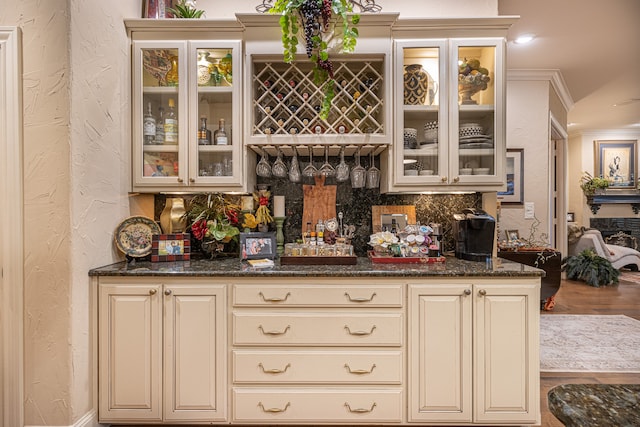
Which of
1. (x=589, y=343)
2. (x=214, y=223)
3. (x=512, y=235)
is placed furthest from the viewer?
(x=512, y=235)

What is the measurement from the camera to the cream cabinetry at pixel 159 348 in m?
1.85

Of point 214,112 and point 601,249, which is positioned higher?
point 214,112

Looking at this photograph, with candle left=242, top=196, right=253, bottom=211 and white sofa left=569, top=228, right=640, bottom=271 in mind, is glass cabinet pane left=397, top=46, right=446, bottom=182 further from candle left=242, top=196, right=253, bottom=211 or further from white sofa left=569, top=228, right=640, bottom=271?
white sofa left=569, top=228, right=640, bottom=271

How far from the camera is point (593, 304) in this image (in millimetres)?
4465

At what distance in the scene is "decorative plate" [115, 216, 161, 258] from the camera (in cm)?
211

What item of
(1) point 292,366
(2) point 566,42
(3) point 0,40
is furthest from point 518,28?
(3) point 0,40

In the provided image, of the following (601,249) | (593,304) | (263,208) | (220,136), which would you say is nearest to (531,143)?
(593,304)

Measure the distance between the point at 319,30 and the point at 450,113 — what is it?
0.92 metres

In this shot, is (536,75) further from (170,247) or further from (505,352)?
(170,247)

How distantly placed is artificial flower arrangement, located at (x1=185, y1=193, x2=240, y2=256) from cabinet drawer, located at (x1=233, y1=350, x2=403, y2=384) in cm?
72

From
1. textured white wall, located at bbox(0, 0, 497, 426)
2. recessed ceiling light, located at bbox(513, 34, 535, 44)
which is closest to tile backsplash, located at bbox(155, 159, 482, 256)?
textured white wall, located at bbox(0, 0, 497, 426)

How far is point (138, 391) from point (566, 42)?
15.8ft

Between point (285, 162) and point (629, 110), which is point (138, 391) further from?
point (629, 110)

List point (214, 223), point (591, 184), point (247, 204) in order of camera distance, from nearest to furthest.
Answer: point (214, 223) → point (247, 204) → point (591, 184)
